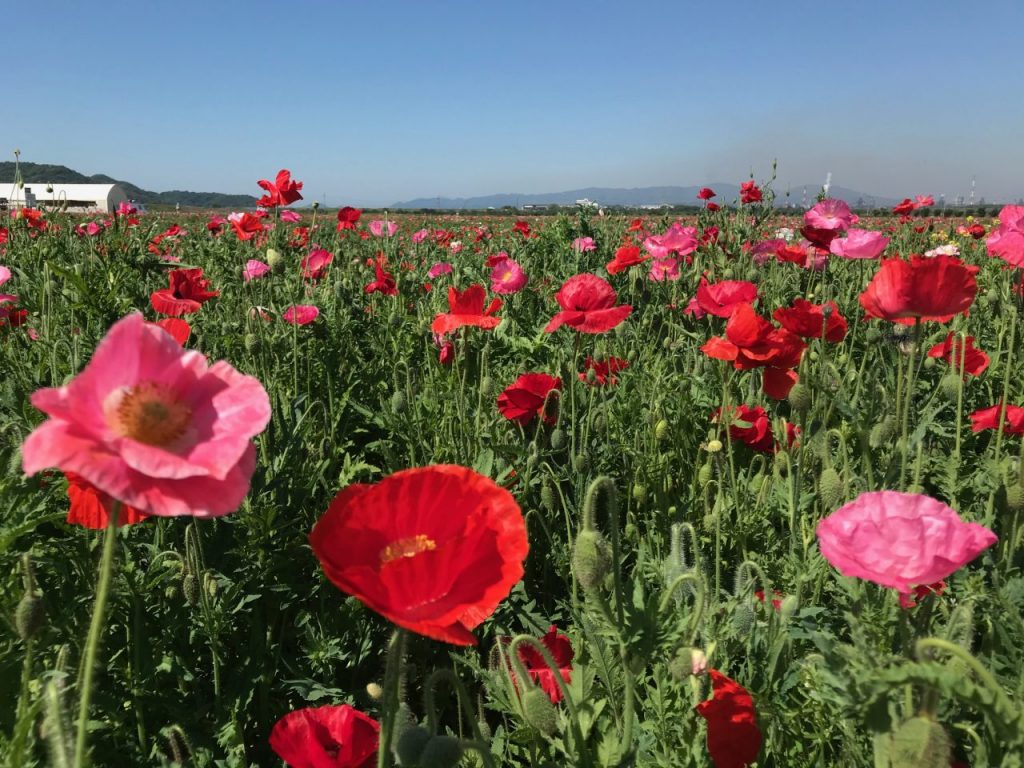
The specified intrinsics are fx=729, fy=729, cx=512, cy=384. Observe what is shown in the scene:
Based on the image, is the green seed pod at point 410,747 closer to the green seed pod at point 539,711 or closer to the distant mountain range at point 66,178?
the green seed pod at point 539,711

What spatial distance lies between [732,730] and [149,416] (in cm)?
103

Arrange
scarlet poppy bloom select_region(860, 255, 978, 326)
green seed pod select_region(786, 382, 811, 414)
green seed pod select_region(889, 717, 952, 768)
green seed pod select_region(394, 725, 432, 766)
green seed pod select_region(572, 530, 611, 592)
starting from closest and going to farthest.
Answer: green seed pod select_region(889, 717, 952, 768)
green seed pod select_region(394, 725, 432, 766)
green seed pod select_region(572, 530, 611, 592)
scarlet poppy bloom select_region(860, 255, 978, 326)
green seed pod select_region(786, 382, 811, 414)

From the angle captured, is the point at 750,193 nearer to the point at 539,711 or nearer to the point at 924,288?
the point at 924,288

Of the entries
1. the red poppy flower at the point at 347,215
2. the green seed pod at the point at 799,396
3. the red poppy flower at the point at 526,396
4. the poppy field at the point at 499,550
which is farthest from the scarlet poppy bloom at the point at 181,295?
the red poppy flower at the point at 347,215

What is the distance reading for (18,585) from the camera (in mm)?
1429

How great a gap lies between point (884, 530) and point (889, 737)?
286mm

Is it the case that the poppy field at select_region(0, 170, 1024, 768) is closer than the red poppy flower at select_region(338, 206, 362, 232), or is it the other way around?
the poppy field at select_region(0, 170, 1024, 768)

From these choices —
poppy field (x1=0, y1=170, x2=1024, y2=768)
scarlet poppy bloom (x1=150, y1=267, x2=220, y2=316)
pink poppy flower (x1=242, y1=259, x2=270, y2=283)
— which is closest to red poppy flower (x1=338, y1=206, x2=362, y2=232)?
poppy field (x1=0, y1=170, x2=1024, y2=768)

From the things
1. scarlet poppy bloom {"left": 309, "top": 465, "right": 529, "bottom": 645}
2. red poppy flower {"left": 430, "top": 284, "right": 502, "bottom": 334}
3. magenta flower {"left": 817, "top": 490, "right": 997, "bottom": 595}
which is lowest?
magenta flower {"left": 817, "top": 490, "right": 997, "bottom": 595}

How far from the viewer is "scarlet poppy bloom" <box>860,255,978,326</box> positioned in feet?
5.74

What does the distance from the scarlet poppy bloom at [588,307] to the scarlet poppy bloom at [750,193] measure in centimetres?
283

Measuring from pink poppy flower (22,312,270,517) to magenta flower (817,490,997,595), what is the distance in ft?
2.68

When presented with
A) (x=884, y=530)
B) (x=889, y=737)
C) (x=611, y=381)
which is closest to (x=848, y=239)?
(x=611, y=381)

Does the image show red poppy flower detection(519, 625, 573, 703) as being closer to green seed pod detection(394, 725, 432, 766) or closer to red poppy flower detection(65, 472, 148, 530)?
green seed pod detection(394, 725, 432, 766)
